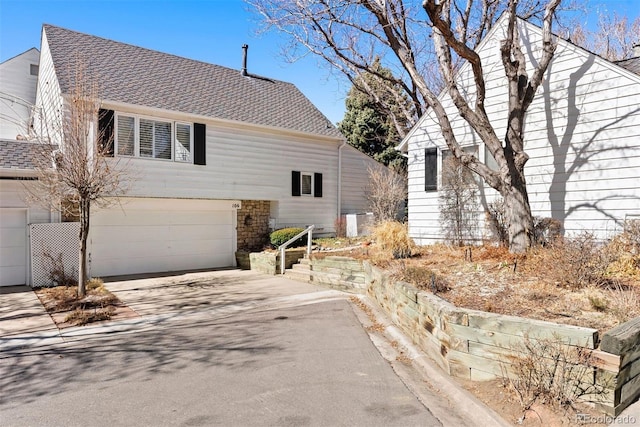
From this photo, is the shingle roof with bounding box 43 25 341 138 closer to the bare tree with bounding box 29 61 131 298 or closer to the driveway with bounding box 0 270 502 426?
the bare tree with bounding box 29 61 131 298

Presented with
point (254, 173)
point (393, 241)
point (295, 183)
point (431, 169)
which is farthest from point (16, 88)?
point (431, 169)

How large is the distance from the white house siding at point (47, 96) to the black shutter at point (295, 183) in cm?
784

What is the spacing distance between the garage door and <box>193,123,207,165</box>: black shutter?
148 centimetres

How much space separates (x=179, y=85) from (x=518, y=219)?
1186cm

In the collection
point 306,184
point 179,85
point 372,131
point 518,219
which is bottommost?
point 518,219

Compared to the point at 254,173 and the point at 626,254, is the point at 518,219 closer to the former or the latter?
the point at 626,254

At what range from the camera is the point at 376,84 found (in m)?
22.2

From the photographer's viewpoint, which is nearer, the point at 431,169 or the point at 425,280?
the point at 425,280

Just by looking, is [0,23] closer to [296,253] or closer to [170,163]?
[170,163]

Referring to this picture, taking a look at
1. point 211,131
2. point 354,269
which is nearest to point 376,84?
point 211,131

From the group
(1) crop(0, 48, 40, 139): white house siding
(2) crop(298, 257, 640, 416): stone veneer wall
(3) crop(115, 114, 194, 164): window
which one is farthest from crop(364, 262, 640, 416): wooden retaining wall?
(1) crop(0, 48, 40, 139): white house siding

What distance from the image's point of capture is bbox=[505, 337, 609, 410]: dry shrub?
3523 mm

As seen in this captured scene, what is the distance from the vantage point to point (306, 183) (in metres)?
16.4

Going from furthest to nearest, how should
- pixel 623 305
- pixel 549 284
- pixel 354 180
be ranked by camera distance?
pixel 354 180
pixel 549 284
pixel 623 305
